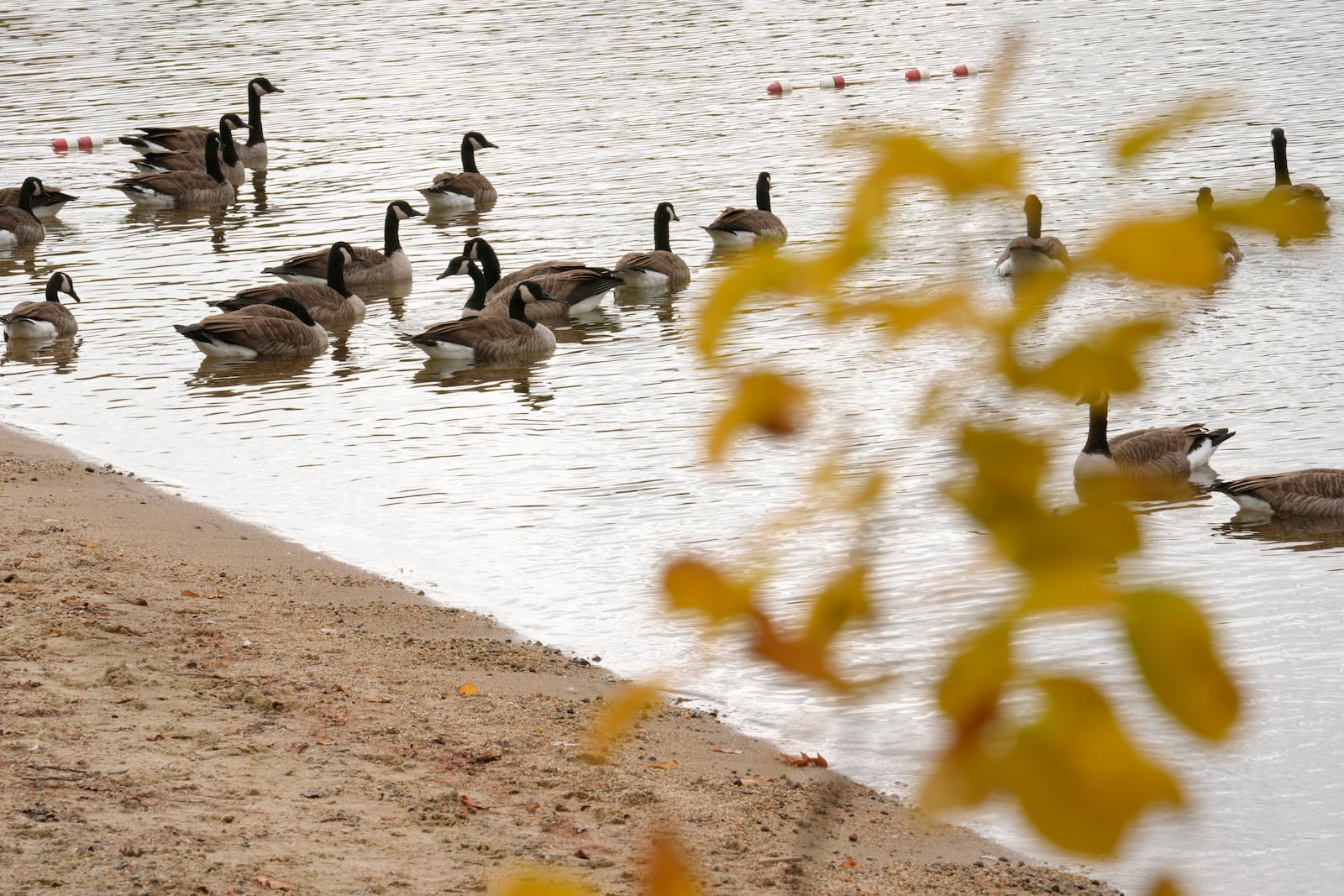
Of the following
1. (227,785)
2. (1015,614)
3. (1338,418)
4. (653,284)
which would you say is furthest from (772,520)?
(653,284)

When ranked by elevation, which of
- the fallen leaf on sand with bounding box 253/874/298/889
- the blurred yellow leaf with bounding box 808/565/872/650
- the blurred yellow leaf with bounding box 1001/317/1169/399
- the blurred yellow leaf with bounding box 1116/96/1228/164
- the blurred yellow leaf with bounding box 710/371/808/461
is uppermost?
the blurred yellow leaf with bounding box 1116/96/1228/164

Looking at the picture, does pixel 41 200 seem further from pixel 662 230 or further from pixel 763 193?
pixel 763 193

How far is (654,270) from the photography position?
717 inches

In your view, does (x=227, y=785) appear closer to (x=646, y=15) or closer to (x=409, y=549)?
(x=409, y=549)

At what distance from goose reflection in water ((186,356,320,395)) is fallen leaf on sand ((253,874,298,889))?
10929 mm

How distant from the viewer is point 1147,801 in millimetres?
901

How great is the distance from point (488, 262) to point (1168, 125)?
1766 centimetres

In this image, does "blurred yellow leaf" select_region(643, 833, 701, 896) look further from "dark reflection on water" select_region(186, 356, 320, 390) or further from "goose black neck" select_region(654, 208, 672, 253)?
"goose black neck" select_region(654, 208, 672, 253)

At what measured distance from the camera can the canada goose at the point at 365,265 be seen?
1891 centimetres

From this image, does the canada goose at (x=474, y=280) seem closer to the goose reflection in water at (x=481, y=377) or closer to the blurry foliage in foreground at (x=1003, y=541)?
the goose reflection in water at (x=481, y=377)

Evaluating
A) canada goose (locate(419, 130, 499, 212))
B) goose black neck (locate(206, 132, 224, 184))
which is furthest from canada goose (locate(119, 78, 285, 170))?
canada goose (locate(419, 130, 499, 212))

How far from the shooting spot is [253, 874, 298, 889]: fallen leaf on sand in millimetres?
4898

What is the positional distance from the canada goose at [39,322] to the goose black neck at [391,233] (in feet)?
13.5

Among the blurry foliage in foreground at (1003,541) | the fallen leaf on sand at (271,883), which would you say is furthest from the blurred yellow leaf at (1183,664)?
the fallen leaf on sand at (271,883)
